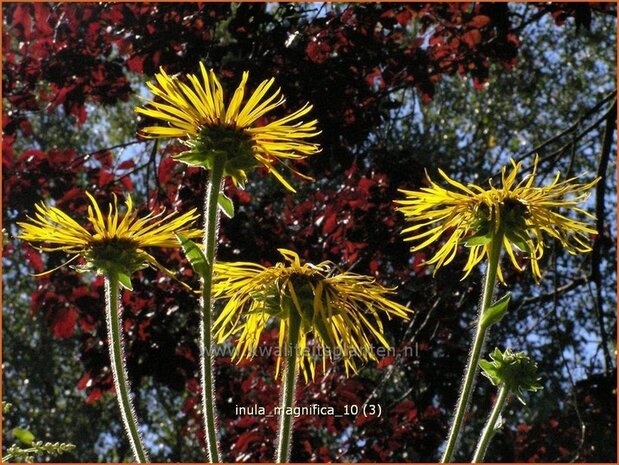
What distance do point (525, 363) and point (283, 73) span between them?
1734mm

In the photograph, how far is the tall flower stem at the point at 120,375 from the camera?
1090 mm

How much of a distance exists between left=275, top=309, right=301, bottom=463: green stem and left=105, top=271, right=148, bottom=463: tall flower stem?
16cm

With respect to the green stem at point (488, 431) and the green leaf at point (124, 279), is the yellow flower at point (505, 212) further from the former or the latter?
the green leaf at point (124, 279)

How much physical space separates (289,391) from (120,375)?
0.69ft

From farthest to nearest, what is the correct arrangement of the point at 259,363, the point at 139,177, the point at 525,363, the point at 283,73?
the point at 139,177 → the point at 259,363 → the point at 283,73 → the point at 525,363

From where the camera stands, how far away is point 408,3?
126 inches

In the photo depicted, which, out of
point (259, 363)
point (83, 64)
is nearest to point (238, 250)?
point (259, 363)

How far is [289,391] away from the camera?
3.84ft

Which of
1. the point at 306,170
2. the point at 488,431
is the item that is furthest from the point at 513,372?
the point at 306,170

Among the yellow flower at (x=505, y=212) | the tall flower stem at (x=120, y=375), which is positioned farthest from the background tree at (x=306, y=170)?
the tall flower stem at (x=120, y=375)

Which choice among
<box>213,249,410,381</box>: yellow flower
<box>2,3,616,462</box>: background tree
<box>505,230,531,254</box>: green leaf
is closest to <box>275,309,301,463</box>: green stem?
<box>213,249,410,381</box>: yellow flower

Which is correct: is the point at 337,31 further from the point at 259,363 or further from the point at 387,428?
the point at 387,428

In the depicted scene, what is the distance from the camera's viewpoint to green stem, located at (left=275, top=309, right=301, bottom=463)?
1.09 m

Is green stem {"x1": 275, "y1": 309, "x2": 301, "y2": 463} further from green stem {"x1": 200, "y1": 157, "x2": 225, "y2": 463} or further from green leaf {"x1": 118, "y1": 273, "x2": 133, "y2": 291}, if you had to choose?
green leaf {"x1": 118, "y1": 273, "x2": 133, "y2": 291}
